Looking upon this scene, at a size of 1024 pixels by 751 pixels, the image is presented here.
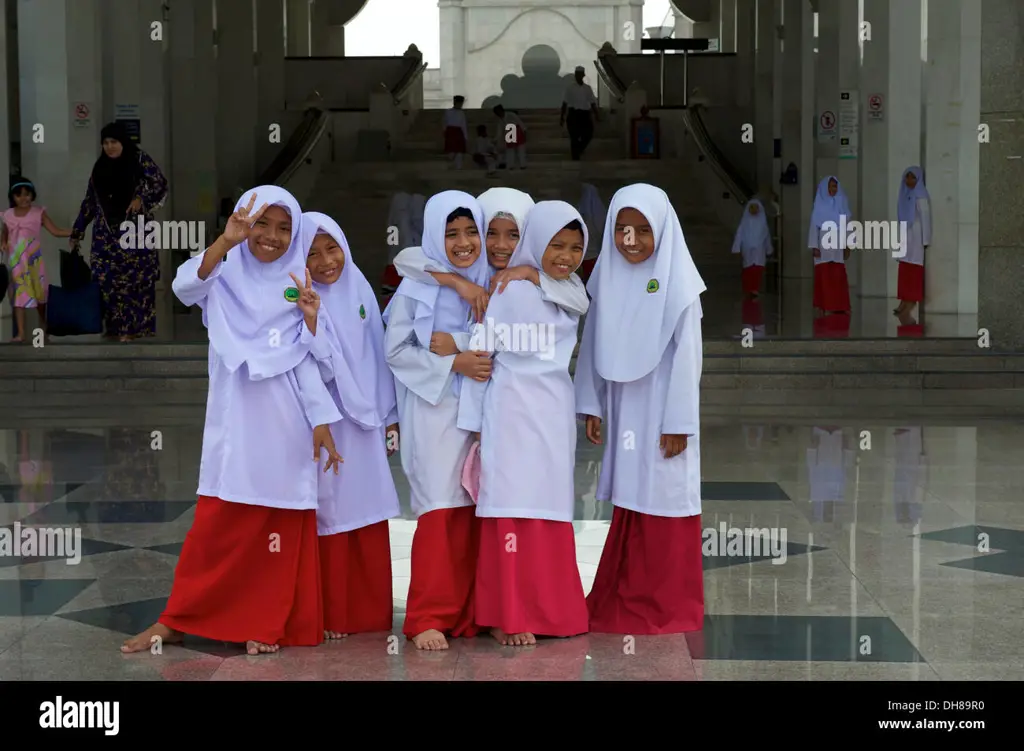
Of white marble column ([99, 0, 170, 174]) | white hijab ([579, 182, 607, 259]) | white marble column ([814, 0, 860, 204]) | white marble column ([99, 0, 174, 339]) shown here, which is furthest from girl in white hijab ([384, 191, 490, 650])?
white marble column ([814, 0, 860, 204])

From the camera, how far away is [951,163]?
656 inches

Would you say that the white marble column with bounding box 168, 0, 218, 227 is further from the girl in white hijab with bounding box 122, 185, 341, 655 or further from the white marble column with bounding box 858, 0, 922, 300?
the girl in white hijab with bounding box 122, 185, 341, 655

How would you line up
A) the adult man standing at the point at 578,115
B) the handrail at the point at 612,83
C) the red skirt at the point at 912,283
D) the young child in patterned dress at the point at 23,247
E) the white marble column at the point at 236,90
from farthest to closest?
the handrail at the point at 612,83, the white marble column at the point at 236,90, the adult man standing at the point at 578,115, the red skirt at the point at 912,283, the young child in patterned dress at the point at 23,247

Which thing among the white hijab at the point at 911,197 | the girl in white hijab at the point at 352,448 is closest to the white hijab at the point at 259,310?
the girl in white hijab at the point at 352,448

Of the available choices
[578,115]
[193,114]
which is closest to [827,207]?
[578,115]

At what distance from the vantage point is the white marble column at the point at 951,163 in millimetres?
15047

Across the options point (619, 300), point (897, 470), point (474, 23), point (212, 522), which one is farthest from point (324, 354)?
point (474, 23)

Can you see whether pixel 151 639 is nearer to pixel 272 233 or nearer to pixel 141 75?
pixel 272 233

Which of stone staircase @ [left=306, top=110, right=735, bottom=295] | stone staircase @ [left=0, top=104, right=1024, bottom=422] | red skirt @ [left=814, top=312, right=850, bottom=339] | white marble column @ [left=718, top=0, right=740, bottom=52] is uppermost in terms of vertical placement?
white marble column @ [left=718, top=0, right=740, bottom=52]

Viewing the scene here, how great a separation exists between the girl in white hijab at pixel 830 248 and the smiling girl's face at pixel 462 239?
11.1 metres

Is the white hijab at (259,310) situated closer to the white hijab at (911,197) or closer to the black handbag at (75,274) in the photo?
the black handbag at (75,274)

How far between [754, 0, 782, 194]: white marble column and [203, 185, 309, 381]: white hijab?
2121 cm

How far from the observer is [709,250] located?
22.2m

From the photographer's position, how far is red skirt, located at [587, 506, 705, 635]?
4.91 m
